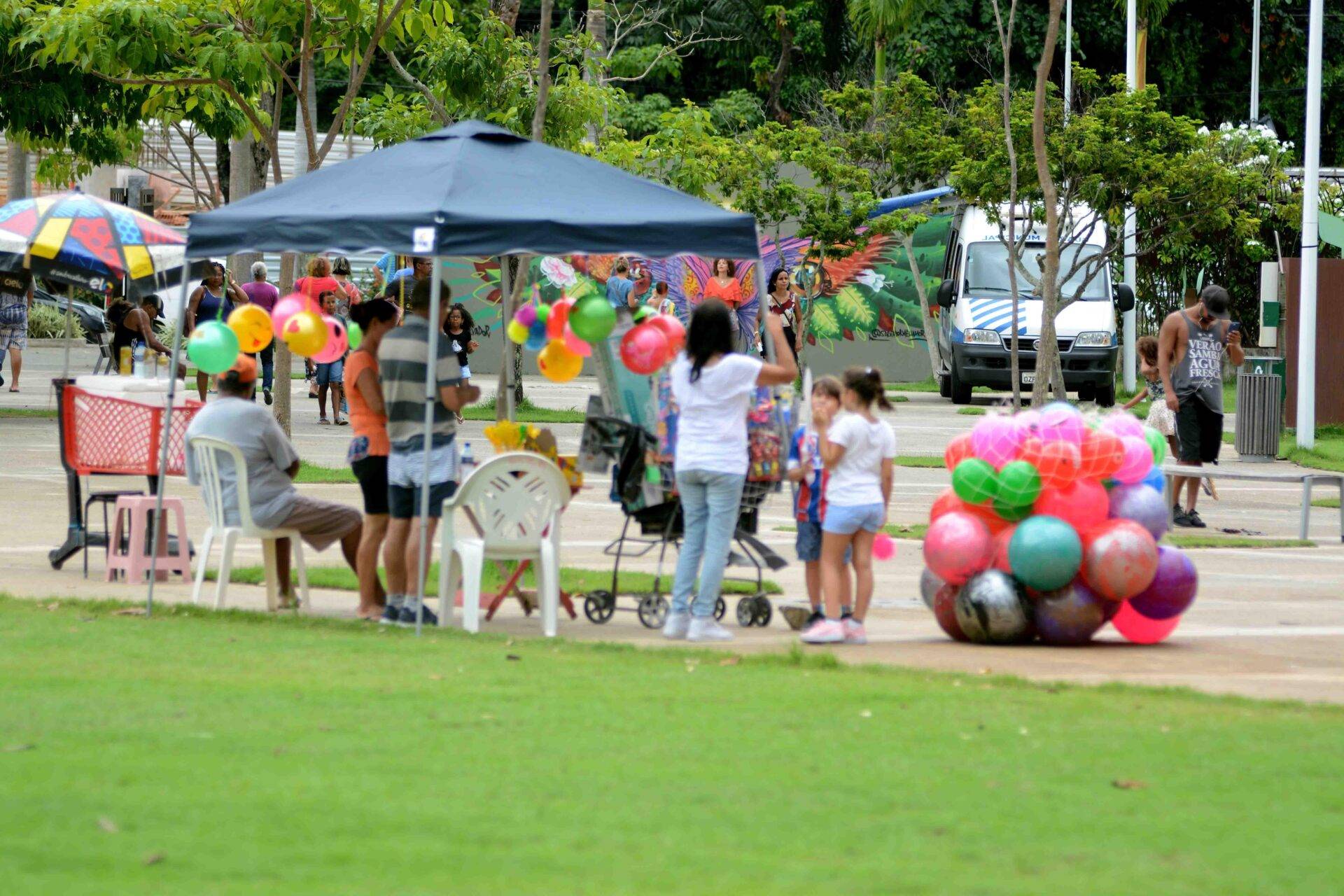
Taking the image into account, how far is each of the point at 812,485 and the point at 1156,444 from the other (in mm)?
2051

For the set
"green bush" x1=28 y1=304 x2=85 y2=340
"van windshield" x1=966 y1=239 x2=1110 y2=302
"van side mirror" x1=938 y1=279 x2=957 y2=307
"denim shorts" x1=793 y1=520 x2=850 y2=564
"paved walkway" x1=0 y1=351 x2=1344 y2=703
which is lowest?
"paved walkway" x1=0 y1=351 x2=1344 y2=703

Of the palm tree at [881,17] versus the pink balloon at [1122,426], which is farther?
the palm tree at [881,17]

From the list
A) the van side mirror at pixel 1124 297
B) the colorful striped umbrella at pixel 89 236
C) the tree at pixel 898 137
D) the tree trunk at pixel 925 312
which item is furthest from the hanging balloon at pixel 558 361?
the tree trunk at pixel 925 312

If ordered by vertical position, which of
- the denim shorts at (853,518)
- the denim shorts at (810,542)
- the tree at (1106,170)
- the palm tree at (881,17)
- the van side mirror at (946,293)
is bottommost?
the denim shorts at (810,542)

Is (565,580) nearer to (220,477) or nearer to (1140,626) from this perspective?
(220,477)

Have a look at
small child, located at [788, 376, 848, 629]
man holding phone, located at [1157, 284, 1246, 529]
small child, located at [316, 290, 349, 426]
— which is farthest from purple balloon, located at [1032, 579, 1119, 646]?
small child, located at [316, 290, 349, 426]

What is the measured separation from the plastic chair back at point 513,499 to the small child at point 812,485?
127 cm

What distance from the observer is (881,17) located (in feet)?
122

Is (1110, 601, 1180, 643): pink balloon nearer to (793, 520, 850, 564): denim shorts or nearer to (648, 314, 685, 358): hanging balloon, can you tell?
(793, 520, 850, 564): denim shorts

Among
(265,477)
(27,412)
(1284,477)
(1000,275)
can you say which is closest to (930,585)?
(265,477)

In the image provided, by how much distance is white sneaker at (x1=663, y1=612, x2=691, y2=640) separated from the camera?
32.4ft

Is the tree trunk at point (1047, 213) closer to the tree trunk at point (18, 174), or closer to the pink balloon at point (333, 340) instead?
the pink balloon at point (333, 340)

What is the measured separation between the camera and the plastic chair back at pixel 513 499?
9.80 metres

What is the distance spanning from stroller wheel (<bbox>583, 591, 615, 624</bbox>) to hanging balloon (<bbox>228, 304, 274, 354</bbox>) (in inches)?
96.5
